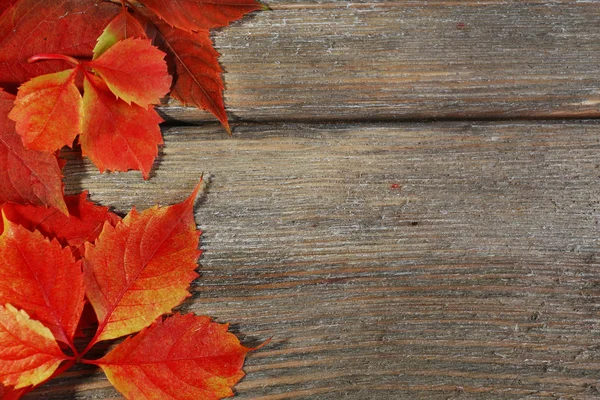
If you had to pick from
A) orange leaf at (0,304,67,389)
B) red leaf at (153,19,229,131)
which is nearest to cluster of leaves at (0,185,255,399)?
orange leaf at (0,304,67,389)

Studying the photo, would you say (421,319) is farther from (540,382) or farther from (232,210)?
(232,210)

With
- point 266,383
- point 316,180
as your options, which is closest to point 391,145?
point 316,180

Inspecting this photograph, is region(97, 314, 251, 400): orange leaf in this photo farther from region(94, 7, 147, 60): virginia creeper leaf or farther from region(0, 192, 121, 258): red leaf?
region(94, 7, 147, 60): virginia creeper leaf

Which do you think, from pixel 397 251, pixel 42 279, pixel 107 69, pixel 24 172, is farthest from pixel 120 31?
pixel 397 251

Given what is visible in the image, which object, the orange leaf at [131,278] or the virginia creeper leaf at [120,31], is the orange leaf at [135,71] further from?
the orange leaf at [131,278]

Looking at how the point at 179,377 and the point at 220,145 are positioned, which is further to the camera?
the point at 220,145
